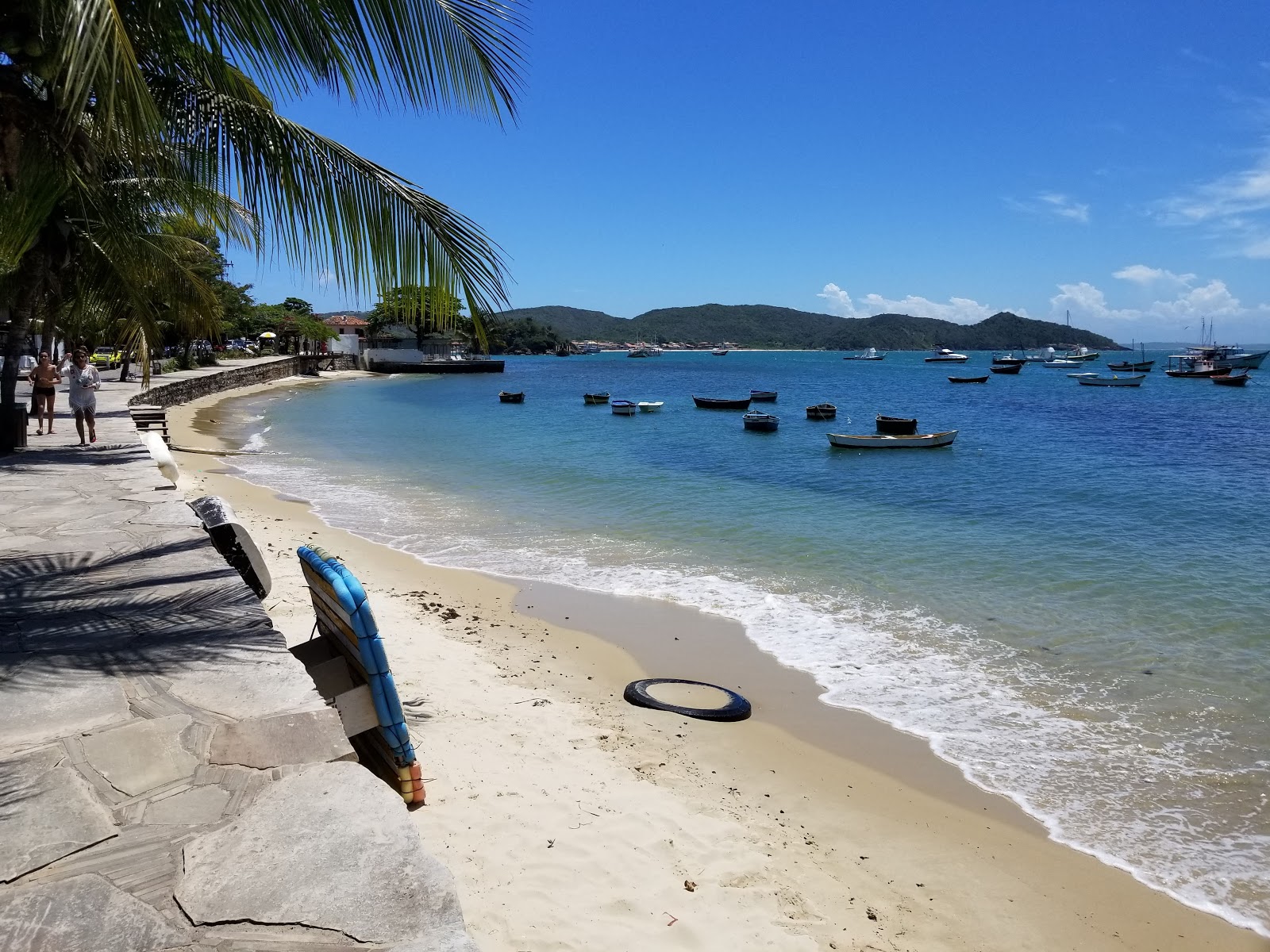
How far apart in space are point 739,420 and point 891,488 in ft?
67.9

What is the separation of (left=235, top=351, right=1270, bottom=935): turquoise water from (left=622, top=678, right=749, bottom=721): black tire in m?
0.91

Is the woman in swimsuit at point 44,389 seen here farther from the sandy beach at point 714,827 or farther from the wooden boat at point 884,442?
the wooden boat at point 884,442

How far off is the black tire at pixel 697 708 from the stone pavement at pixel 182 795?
3422 millimetres

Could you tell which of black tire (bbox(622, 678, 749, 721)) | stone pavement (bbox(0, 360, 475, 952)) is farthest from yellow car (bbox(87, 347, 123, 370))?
stone pavement (bbox(0, 360, 475, 952))

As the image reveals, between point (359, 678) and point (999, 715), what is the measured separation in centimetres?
572

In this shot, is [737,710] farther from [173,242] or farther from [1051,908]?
[173,242]

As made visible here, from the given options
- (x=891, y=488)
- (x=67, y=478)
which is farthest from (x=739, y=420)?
(x=67, y=478)

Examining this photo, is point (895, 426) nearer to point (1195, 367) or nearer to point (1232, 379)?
point (1232, 379)

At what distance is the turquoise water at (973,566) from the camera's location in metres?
6.29

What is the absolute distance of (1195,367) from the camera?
288 feet

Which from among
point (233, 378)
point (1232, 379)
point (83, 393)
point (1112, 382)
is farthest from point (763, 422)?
point (1232, 379)

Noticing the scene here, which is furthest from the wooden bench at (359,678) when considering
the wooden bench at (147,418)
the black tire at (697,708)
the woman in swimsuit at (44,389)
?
the wooden bench at (147,418)

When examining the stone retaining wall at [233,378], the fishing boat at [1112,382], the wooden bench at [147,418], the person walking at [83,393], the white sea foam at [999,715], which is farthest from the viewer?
the fishing boat at [1112,382]

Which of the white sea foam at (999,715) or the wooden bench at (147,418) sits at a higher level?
the wooden bench at (147,418)
